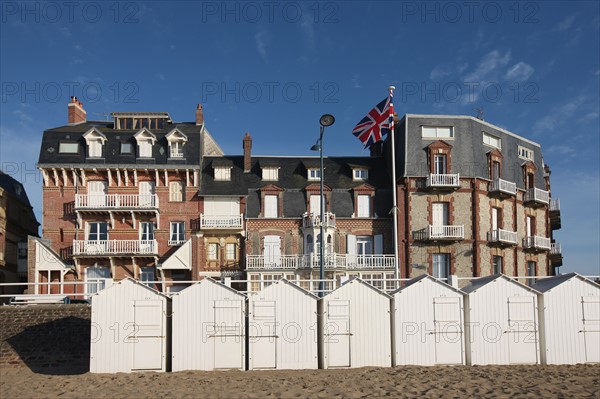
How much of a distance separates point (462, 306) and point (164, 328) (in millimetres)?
9157

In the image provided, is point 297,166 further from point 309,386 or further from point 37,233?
point 309,386

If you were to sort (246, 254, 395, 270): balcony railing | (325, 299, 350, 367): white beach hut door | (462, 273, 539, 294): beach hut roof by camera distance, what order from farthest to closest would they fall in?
(246, 254, 395, 270): balcony railing < (462, 273, 539, 294): beach hut roof < (325, 299, 350, 367): white beach hut door

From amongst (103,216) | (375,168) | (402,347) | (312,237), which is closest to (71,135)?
(103,216)

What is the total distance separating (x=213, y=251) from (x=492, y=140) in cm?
1752

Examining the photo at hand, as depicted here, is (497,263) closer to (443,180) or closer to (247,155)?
(443,180)

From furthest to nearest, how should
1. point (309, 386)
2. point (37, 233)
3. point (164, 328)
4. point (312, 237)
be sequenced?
point (37, 233)
point (312, 237)
point (164, 328)
point (309, 386)

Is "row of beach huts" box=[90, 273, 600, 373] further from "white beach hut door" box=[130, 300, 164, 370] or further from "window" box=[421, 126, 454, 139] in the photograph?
"window" box=[421, 126, 454, 139]

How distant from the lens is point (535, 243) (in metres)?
37.3

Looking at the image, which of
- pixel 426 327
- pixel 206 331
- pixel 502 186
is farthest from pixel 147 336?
pixel 502 186

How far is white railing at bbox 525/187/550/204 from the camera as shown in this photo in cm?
3778

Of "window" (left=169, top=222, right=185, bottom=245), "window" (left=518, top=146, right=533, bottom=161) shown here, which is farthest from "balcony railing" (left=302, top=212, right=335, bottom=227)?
"window" (left=518, top=146, right=533, bottom=161)

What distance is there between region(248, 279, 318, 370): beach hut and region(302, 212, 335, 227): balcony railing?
15775 mm

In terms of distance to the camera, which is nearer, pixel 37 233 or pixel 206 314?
pixel 206 314

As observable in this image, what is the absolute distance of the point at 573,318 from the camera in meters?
20.0
